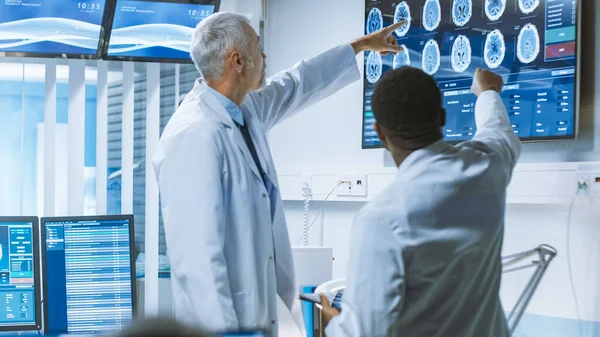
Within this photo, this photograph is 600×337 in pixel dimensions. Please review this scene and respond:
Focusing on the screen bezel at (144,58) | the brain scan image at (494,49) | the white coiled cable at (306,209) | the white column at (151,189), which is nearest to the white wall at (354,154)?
the white coiled cable at (306,209)

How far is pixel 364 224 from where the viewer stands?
1.29m

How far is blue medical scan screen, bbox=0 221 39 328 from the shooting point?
8.25 feet

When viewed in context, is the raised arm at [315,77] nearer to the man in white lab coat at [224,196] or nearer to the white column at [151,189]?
the man in white lab coat at [224,196]

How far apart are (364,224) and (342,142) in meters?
2.01

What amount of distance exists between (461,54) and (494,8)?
214 millimetres

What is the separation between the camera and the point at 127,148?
3.39 metres

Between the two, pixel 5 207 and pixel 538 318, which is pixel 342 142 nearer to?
pixel 538 318

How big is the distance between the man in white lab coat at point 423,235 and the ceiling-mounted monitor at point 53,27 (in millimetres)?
2154

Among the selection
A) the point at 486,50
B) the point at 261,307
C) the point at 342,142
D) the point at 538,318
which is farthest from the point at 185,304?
the point at 342,142

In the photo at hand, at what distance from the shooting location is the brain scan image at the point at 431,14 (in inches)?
107

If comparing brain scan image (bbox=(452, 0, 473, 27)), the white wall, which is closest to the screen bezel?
the white wall

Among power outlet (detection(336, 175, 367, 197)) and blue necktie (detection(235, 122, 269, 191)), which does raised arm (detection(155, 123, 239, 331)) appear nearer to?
blue necktie (detection(235, 122, 269, 191))

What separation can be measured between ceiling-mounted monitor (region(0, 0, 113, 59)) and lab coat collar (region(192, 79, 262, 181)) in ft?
4.83

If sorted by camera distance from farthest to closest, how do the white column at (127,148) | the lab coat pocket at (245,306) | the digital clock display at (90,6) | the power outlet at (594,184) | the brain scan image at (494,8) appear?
the white column at (127,148) → the digital clock display at (90,6) → the brain scan image at (494,8) → the power outlet at (594,184) → the lab coat pocket at (245,306)
